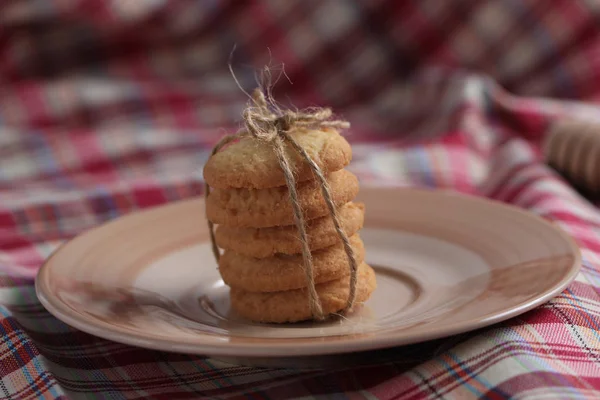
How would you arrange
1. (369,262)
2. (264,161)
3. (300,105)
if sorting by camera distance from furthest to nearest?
1. (300,105)
2. (369,262)
3. (264,161)

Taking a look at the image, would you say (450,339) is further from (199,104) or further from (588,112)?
(199,104)

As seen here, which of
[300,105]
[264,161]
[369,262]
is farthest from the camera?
[300,105]

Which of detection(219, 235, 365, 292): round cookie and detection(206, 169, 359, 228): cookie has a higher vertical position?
detection(206, 169, 359, 228): cookie

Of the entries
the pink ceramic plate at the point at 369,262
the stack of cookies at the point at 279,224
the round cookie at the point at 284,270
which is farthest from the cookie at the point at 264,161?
the pink ceramic plate at the point at 369,262

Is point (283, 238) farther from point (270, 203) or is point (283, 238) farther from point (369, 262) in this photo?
point (369, 262)

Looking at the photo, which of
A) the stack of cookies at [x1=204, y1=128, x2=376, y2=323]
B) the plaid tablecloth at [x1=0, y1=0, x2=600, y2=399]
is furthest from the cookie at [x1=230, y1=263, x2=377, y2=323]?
the plaid tablecloth at [x1=0, y1=0, x2=600, y2=399]

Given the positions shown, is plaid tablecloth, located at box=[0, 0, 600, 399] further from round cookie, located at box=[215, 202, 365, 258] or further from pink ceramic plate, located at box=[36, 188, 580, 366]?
round cookie, located at box=[215, 202, 365, 258]

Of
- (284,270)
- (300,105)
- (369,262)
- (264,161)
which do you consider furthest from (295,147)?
(300,105)

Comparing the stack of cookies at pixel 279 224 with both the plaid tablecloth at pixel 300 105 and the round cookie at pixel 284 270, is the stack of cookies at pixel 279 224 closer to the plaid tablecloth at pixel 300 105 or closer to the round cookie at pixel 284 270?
the round cookie at pixel 284 270
